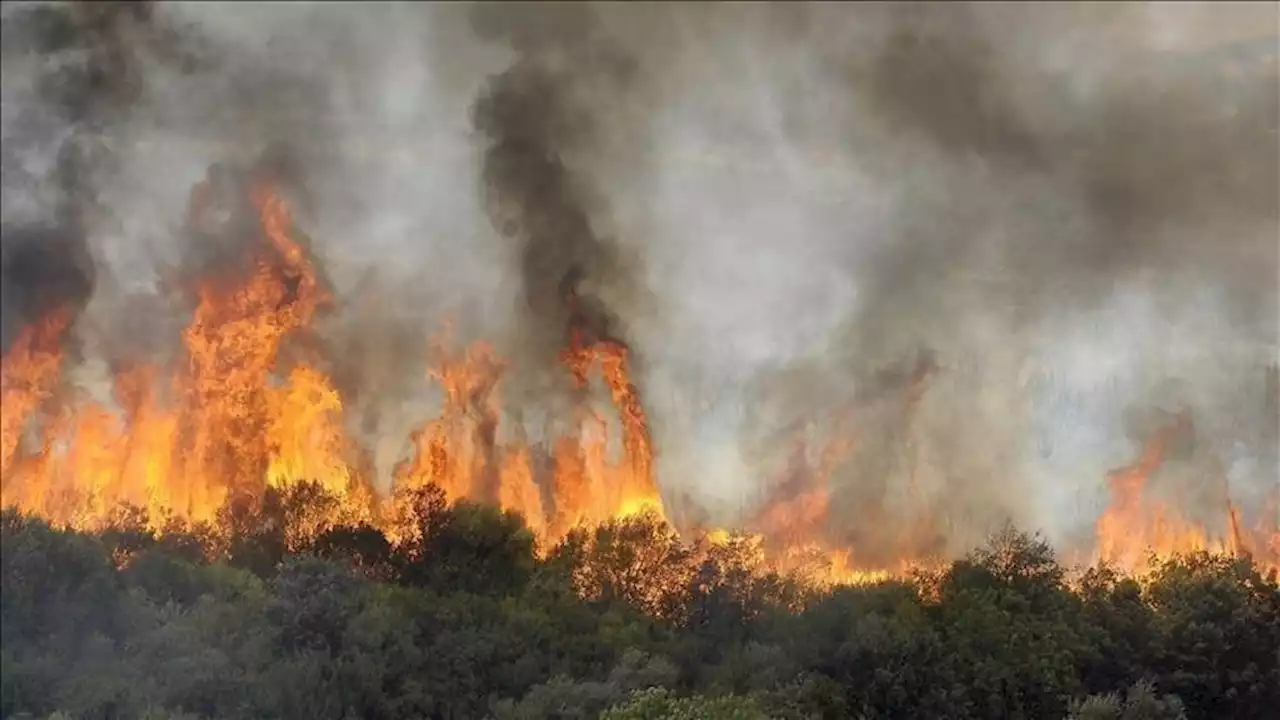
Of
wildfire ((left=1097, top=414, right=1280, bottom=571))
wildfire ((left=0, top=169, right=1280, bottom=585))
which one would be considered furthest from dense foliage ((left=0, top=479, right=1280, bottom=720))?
wildfire ((left=0, top=169, right=1280, bottom=585))

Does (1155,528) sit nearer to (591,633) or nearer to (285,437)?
(591,633)

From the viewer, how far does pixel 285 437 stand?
67.6 feet

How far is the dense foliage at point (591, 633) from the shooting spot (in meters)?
13.9

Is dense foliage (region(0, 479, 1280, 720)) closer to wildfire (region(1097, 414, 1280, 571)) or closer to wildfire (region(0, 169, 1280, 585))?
wildfire (region(1097, 414, 1280, 571))

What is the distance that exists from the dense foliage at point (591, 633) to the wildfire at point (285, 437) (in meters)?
0.85

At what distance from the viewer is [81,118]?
2205 cm

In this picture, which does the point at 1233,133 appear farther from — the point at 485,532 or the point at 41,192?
the point at 41,192

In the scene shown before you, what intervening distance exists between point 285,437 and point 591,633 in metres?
8.00

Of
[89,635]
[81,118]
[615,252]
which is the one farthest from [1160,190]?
[81,118]

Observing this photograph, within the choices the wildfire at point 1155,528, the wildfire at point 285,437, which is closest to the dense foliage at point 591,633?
the wildfire at point 1155,528

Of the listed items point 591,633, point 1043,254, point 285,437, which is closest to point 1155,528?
point 1043,254

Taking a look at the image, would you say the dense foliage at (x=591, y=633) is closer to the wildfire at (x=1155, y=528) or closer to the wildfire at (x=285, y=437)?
the wildfire at (x=1155, y=528)

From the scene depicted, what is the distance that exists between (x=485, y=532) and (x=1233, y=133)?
13497 mm

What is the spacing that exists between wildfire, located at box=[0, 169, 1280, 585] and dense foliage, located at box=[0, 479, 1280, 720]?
0.85 meters
